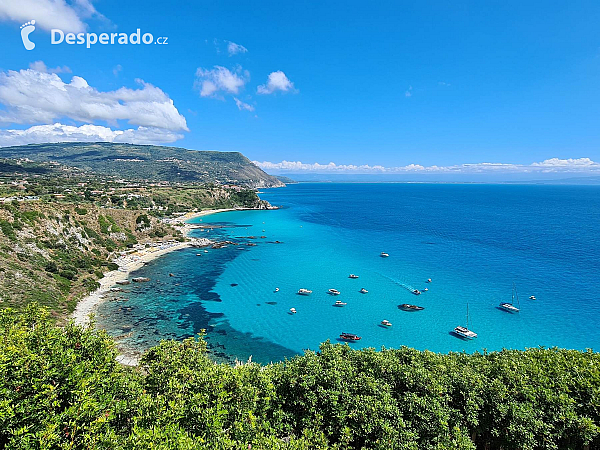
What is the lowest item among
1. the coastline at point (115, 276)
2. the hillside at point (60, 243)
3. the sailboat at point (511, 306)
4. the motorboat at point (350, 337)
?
the motorboat at point (350, 337)

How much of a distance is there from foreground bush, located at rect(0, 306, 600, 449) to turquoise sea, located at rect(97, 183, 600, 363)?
68.6 ft

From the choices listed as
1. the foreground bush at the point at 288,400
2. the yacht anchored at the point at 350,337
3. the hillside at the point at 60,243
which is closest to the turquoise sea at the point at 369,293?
the yacht anchored at the point at 350,337

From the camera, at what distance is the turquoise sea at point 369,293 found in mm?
40281

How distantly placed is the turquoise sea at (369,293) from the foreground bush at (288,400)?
20.9m

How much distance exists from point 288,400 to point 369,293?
139 feet

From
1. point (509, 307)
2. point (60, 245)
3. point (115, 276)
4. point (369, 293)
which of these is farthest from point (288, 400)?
point (60, 245)

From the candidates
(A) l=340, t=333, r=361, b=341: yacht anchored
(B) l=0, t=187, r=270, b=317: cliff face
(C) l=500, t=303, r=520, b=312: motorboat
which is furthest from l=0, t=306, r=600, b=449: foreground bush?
(C) l=500, t=303, r=520, b=312: motorboat

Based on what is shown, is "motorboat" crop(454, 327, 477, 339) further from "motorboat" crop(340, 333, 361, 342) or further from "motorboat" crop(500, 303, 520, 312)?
"motorboat" crop(340, 333, 361, 342)

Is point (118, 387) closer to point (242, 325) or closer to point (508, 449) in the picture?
point (508, 449)

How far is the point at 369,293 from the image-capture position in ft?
184

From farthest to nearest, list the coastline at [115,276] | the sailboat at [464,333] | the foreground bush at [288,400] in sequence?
the coastline at [115,276], the sailboat at [464,333], the foreground bush at [288,400]

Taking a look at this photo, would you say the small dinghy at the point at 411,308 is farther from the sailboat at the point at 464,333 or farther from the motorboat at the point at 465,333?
the motorboat at the point at 465,333

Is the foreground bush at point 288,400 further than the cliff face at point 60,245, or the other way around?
the cliff face at point 60,245

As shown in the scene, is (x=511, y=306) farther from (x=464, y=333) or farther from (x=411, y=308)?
(x=411, y=308)
